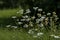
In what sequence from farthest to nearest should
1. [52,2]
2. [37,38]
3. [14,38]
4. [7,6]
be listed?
[7,6] < [52,2] < [14,38] < [37,38]

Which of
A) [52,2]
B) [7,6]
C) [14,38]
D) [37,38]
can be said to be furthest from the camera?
[7,6]

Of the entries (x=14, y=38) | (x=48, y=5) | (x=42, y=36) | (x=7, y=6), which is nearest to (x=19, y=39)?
(x=14, y=38)

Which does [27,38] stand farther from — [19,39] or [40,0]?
[40,0]

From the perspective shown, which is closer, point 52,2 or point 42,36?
point 42,36

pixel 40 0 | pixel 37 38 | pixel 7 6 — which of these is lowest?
pixel 37 38

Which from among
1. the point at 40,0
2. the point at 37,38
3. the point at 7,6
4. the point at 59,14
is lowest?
the point at 37,38

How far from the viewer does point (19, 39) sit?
5875 millimetres

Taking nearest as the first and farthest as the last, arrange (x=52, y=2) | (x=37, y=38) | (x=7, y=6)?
(x=37, y=38) → (x=52, y=2) → (x=7, y=6)

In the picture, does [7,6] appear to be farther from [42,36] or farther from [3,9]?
[42,36]

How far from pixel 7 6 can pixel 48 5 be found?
20936mm

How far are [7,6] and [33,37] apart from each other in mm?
24067

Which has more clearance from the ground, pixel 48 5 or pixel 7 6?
pixel 7 6

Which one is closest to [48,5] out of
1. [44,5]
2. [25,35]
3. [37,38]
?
[44,5]

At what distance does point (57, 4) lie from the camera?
29.6 feet
